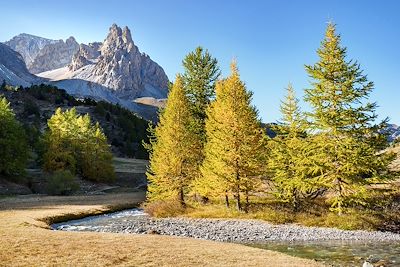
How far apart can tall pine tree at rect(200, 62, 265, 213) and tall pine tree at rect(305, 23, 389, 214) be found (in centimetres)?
487

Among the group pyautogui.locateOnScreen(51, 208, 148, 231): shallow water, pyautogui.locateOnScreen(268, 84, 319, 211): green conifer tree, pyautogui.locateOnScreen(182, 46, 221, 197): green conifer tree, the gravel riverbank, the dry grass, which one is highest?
pyautogui.locateOnScreen(182, 46, 221, 197): green conifer tree

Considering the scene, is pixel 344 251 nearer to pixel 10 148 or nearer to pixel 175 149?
pixel 175 149

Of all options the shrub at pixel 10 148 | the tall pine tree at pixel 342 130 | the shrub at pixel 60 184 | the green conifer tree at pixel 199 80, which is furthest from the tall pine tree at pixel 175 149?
the shrub at pixel 10 148

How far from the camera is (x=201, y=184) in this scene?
34438mm

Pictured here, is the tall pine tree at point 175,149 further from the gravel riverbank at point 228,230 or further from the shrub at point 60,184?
the shrub at point 60,184

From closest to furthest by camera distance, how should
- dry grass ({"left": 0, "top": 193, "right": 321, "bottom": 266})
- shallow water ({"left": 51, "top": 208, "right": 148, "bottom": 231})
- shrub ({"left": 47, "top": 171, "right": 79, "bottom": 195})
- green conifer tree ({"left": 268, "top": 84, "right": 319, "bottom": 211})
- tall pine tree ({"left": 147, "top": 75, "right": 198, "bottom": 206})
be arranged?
dry grass ({"left": 0, "top": 193, "right": 321, "bottom": 266})
shallow water ({"left": 51, "top": 208, "right": 148, "bottom": 231})
green conifer tree ({"left": 268, "top": 84, "right": 319, "bottom": 211})
tall pine tree ({"left": 147, "top": 75, "right": 198, "bottom": 206})
shrub ({"left": 47, "top": 171, "right": 79, "bottom": 195})

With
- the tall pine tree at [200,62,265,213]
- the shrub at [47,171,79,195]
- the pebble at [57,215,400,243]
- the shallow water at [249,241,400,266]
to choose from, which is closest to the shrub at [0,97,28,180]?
the shrub at [47,171,79,195]

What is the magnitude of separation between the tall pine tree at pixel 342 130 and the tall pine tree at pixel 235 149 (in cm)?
487

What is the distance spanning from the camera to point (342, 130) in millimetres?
30328

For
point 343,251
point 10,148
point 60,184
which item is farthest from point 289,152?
point 10,148

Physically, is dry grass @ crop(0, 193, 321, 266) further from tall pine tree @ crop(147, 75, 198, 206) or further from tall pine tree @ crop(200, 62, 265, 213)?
tall pine tree @ crop(147, 75, 198, 206)

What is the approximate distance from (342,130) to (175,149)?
47.3ft

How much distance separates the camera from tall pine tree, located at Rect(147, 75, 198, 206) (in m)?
37.1

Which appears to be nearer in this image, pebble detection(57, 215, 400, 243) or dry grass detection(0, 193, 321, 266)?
dry grass detection(0, 193, 321, 266)
